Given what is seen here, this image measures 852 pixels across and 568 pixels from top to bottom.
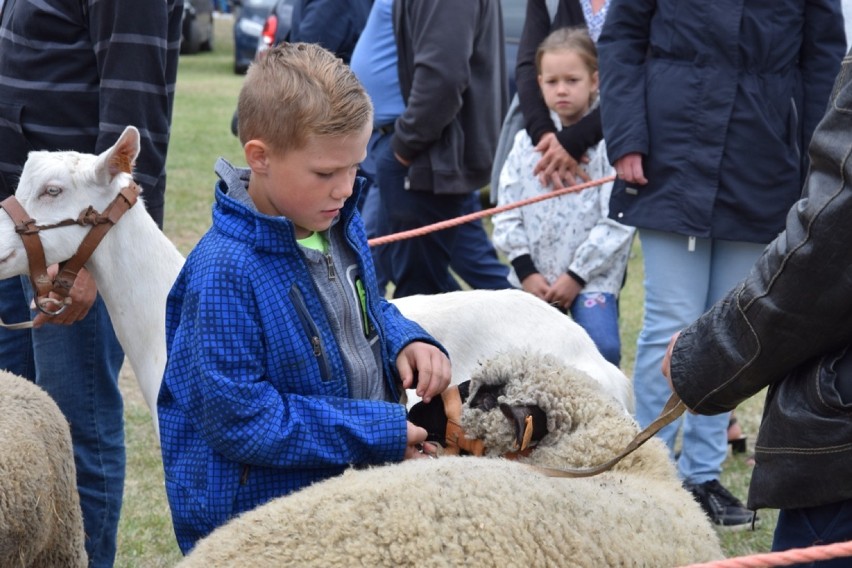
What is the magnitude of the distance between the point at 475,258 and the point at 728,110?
2.11 meters

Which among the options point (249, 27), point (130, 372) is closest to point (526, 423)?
point (130, 372)

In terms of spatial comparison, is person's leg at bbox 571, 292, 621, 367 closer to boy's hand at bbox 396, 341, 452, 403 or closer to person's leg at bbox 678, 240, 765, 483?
person's leg at bbox 678, 240, 765, 483

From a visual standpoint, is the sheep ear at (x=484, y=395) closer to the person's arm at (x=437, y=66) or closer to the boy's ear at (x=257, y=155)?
the boy's ear at (x=257, y=155)

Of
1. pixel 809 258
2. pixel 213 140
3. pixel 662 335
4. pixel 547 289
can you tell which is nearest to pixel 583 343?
pixel 662 335

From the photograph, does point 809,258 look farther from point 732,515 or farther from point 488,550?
point 732,515

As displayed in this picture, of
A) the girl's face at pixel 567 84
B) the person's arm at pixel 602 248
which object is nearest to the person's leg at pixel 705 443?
the person's arm at pixel 602 248

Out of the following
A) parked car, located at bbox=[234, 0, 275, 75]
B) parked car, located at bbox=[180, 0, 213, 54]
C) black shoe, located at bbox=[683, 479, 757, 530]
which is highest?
black shoe, located at bbox=[683, 479, 757, 530]

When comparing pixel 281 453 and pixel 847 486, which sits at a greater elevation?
pixel 847 486

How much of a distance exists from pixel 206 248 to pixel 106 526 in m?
1.67

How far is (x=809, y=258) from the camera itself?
1.89 metres

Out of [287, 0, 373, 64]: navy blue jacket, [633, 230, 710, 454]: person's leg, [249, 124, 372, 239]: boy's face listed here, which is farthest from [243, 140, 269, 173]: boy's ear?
[287, 0, 373, 64]: navy blue jacket

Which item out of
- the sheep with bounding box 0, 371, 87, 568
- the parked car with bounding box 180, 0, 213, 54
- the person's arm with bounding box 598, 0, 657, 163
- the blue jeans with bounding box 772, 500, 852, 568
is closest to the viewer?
the blue jeans with bounding box 772, 500, 852, 568

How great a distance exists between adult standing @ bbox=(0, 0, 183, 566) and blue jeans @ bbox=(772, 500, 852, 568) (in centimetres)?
208

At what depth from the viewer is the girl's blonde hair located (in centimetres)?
506
